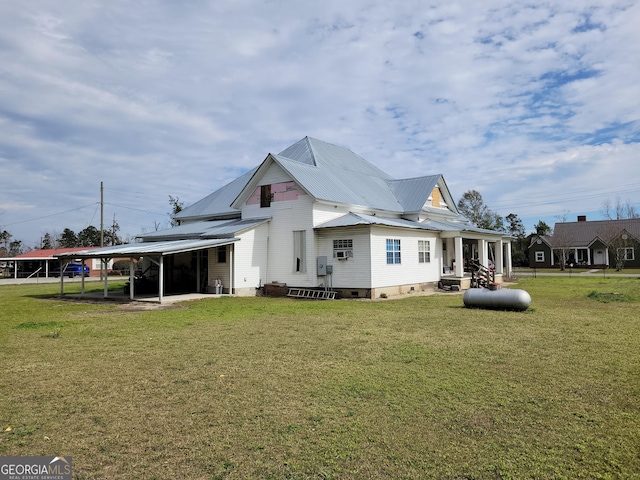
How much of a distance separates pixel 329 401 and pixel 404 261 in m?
17.3

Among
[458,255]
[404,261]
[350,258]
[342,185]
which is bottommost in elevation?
[404,261]

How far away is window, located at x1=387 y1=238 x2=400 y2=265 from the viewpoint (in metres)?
21.6

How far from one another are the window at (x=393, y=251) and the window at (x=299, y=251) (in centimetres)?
405

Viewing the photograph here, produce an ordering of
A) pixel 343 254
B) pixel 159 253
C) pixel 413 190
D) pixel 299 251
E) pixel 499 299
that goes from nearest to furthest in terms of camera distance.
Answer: pixel 499 299
pixel 159 253
pixel 343 254
pixel 299 251
pixel 413 190

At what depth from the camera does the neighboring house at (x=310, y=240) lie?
2086cm

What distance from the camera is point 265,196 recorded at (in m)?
23.9

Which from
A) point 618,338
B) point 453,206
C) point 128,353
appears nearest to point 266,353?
point 128,353

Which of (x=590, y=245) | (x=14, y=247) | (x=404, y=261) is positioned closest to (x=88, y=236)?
(x=14, y=247)

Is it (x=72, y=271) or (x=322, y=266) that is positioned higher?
(x=322, y=266)

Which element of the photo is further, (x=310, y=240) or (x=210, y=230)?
(x=210, y=230)

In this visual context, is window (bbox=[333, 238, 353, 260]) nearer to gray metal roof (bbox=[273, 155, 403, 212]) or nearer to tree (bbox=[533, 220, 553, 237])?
gray metal roof (bbox=[273, 155, 403, 212])

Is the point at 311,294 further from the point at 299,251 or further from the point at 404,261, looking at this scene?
the point at 404,261

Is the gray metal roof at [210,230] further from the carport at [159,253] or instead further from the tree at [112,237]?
the tree at [112,237]
